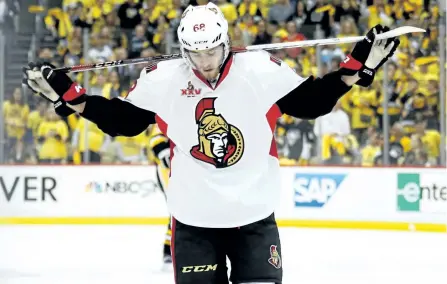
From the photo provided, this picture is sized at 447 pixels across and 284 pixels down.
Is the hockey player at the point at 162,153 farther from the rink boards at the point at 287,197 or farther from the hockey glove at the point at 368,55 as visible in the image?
the hockey glove at the point at 368,55

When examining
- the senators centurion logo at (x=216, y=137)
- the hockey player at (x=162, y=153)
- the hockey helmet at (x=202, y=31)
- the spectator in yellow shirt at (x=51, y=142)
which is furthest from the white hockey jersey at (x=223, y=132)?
the spectator in yellow shirt at (x=51, y=142)

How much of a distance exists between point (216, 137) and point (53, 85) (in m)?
0.64

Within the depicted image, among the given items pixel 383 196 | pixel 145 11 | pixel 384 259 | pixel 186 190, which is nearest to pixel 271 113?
pixel 186 190

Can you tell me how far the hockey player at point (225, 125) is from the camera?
2.93 meters

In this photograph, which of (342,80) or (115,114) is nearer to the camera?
(342,80)

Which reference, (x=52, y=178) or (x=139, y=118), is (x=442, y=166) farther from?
(x=139, y=118)

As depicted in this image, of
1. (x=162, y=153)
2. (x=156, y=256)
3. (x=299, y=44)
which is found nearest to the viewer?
(x=299, y=44)

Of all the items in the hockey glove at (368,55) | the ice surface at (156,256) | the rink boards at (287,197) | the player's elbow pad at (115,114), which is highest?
the hockey glove at (368,55)

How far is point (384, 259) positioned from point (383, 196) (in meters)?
2.07

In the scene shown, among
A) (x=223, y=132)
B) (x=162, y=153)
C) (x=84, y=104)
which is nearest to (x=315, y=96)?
(x=223, y=132)

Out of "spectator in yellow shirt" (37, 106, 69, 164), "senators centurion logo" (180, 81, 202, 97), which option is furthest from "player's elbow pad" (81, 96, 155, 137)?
"spectator in yellow shirt" (37, 106, 69, 164)

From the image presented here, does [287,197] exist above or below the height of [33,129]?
below

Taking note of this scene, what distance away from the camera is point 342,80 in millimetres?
2959

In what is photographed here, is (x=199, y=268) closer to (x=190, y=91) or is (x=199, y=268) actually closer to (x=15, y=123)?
(x=190, y=91)
